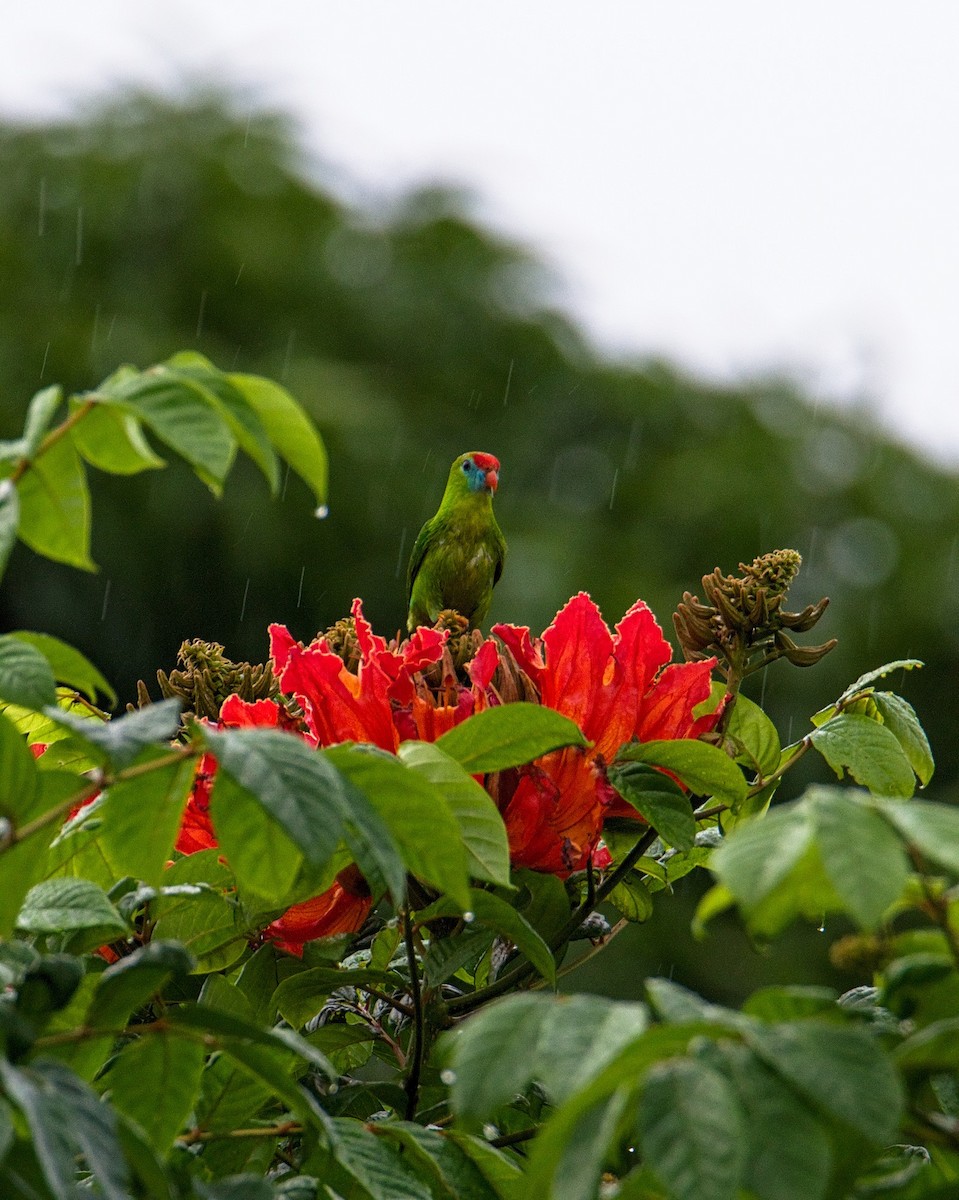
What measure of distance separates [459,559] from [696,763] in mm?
1946

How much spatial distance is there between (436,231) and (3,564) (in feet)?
26.0

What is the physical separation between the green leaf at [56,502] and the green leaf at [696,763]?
0.46 metres

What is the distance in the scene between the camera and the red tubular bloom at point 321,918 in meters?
1.04

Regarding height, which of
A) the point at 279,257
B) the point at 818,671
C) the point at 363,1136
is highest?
the point at 279,257

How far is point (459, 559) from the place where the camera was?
114 inches

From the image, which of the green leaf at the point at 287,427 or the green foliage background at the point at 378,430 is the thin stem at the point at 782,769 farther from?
the green foliage background at the point at 378,430

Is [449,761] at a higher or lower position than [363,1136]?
higher

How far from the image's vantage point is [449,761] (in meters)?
0.81

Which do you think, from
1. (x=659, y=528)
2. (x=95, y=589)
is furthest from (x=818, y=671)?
(x=95, y=589)

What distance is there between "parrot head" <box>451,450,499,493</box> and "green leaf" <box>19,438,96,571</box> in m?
2.35

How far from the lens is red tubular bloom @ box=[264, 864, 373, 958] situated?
1.04 m

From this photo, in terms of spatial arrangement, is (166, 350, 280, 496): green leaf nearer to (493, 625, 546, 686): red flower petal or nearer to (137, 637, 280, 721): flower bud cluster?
(493, 625, 546, 686): red flower petal

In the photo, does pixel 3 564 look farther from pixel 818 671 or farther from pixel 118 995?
pixel 818 671

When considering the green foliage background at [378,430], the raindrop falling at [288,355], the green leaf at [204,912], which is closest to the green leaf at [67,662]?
the green leaf at [204,912]
